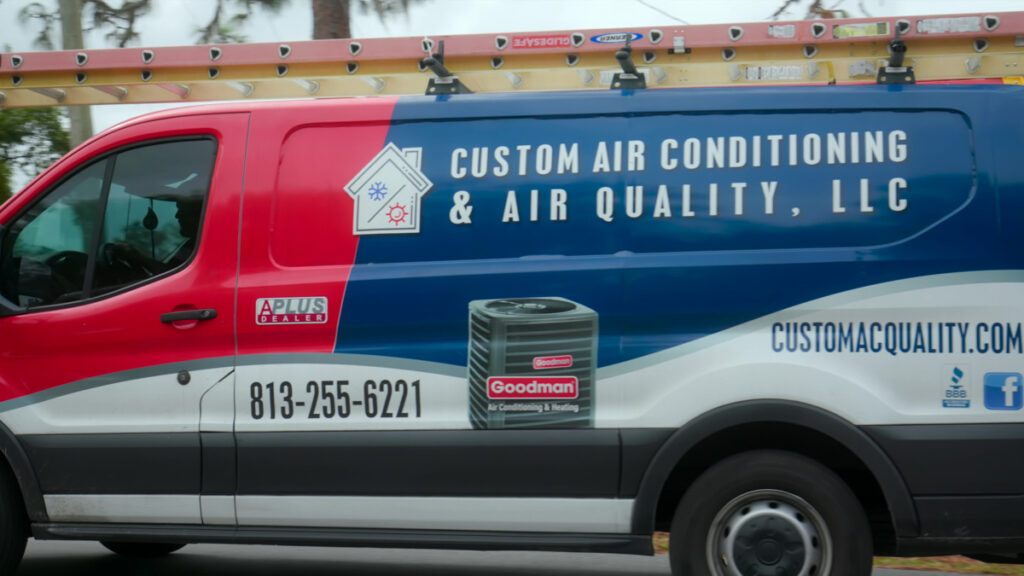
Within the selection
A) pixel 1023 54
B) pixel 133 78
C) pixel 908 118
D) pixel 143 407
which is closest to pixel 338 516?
pixel 143 407

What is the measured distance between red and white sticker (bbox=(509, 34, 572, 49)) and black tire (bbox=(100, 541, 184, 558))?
3.18 m

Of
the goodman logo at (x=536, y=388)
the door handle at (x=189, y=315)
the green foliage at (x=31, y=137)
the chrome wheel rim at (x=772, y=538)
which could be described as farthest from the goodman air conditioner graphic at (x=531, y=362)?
the green foliage at (x=31, y=137)

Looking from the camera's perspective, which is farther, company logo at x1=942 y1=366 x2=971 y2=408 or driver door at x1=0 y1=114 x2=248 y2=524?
driver door at x1=0 y1=114 x2=248 y2=524

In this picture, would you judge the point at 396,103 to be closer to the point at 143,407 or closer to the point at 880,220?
the point at 143,407

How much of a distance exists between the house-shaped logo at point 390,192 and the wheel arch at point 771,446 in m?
1.33

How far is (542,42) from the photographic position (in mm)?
4414

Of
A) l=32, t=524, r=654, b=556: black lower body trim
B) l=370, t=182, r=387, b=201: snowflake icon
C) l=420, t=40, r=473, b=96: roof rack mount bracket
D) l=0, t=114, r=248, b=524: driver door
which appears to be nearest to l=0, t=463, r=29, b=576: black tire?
l=32, t=524, r=654, b=556: black lower body trim

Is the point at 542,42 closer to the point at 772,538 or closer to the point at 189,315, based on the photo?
the point at 189,315

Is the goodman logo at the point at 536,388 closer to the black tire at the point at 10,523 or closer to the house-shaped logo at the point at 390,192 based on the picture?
the house-shaped logo at the point at 390,192

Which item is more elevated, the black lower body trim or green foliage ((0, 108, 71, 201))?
green foliage ((0, 108, 71, 201))

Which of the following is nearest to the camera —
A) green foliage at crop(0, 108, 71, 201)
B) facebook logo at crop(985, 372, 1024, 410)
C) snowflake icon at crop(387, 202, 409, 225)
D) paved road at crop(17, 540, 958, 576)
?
facebook logo at crop(985, 372, 1024, 410)

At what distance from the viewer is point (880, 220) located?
3809mm

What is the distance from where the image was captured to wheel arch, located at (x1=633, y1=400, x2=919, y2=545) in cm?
376

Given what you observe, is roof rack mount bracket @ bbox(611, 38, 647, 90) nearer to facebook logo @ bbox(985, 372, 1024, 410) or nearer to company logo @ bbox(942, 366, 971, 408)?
company logo @ bbox(942, 366, 971, 408)
